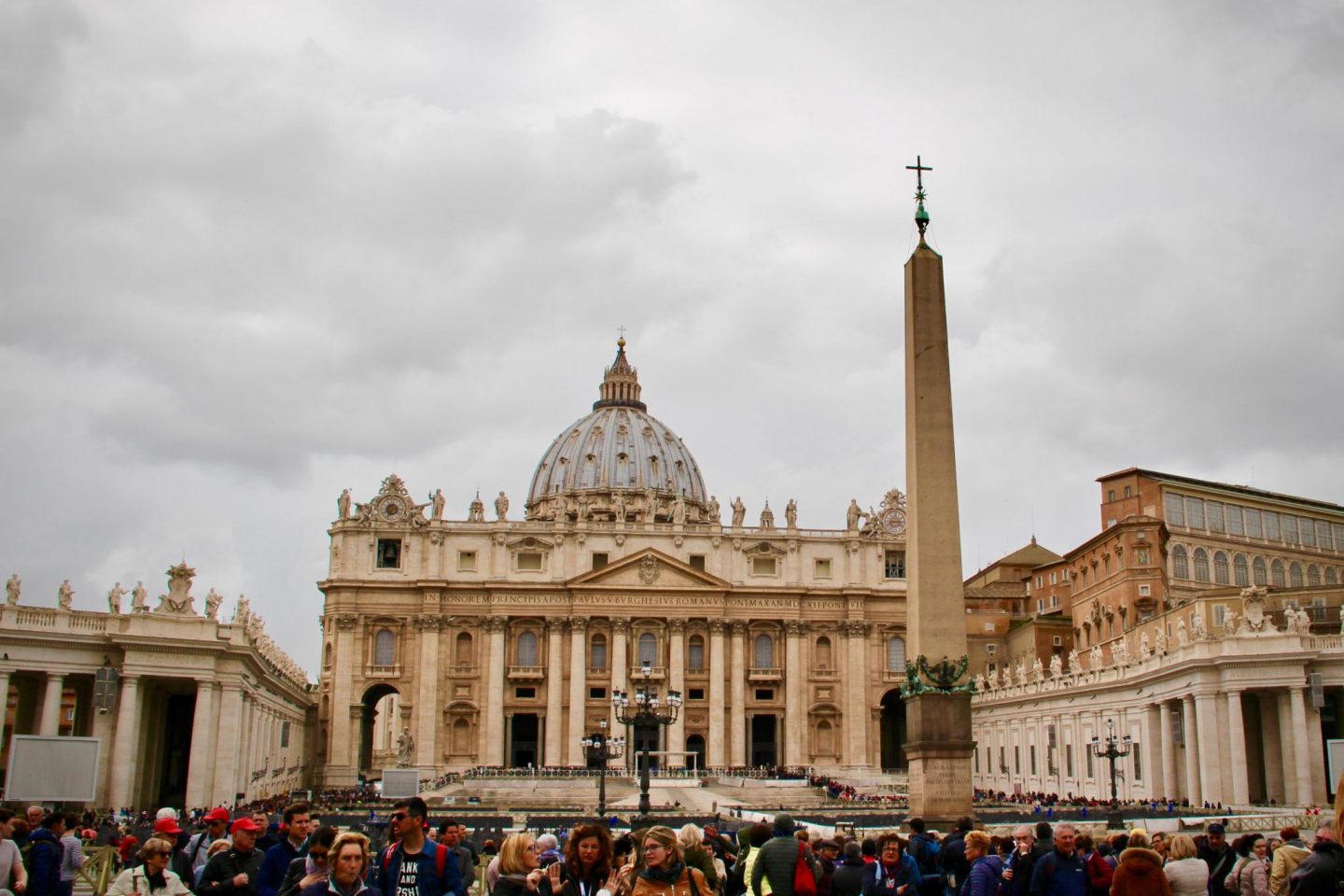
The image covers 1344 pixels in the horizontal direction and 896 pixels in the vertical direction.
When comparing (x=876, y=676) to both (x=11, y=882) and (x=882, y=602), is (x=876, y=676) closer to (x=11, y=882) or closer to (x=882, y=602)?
(x=882, y=602)

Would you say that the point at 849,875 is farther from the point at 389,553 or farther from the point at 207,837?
the point at 389,553

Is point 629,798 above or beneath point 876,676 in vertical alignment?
beneath

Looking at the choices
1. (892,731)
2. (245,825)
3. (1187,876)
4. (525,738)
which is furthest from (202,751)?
(892,731)

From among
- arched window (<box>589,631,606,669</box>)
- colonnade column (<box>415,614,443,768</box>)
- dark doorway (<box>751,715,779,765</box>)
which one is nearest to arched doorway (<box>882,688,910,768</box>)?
dark doorway (<box>751,715,779,765</box>)

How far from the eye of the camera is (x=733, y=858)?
16078 mm

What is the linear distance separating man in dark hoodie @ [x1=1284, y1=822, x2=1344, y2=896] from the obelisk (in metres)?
13.8

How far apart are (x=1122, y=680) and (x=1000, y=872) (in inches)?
1808

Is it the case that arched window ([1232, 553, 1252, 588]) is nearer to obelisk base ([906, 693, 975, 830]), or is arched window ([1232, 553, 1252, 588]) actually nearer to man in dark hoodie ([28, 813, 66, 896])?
obelisk base ([906, 693, 975, 830])

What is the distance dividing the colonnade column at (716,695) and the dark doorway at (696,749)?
99cm

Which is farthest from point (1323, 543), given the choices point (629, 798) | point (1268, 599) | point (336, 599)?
point (336, 599)

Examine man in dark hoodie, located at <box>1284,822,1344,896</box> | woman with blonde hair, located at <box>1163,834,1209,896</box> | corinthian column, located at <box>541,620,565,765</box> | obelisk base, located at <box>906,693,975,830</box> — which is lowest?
woman with blonde hair, located at <box>1163,834,1209,896</box>

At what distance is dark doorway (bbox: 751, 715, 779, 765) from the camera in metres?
88.4

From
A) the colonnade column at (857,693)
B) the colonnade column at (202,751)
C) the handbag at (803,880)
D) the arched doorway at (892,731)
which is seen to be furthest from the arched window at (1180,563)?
the handbag at (803,880)

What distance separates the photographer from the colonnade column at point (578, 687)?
84.2 metres
